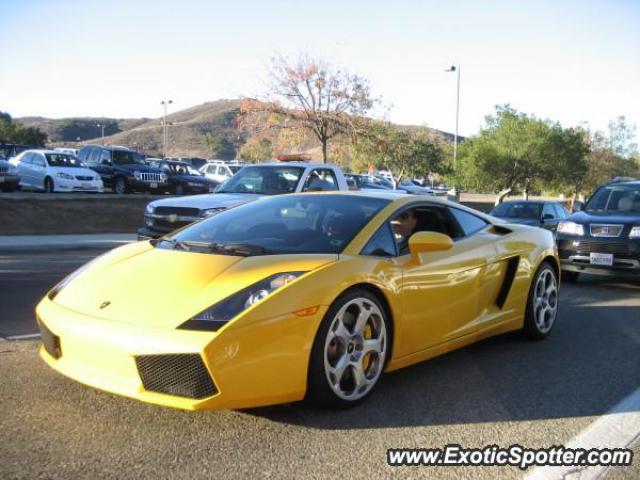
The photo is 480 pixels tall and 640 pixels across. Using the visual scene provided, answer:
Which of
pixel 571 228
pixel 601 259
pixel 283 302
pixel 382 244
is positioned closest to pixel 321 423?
pixel 283 302

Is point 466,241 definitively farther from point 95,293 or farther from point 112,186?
point 112,186

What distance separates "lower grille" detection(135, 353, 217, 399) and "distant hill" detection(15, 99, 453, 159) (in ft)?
329

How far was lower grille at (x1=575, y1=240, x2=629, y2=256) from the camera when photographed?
9.34 metres

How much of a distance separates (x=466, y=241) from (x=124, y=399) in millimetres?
2793

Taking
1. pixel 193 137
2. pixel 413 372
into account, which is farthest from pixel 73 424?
pixel 193 137

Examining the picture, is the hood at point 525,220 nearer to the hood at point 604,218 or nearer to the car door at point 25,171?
the hood at point 604,218

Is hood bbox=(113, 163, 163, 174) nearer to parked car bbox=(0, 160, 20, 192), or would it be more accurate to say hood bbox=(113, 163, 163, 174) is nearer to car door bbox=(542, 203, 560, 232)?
parked car bbox=(0, 160, 20, 192)

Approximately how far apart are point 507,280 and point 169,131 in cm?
12448

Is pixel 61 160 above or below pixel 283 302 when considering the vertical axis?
above

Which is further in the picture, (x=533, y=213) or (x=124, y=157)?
(x=124, y=157)

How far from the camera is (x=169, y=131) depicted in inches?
4921

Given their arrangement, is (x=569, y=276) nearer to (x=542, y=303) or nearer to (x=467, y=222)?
(x=542, y=303)

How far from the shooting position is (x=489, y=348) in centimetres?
581

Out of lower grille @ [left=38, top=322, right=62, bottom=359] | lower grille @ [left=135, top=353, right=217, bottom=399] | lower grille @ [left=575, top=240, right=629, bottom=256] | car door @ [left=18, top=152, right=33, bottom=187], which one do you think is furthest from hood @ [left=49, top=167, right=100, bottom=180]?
lower grille @ [left=135, top=353, right=217, bottom=399]
